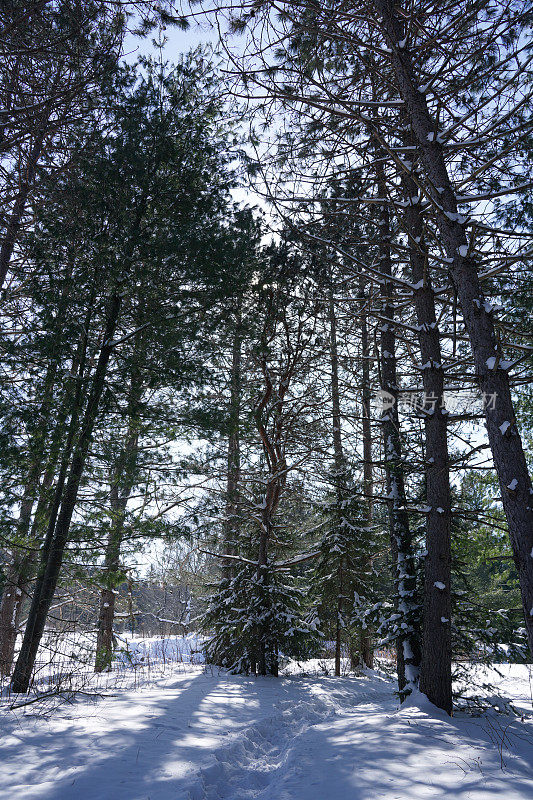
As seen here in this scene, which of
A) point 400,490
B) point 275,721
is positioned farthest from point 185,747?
point 400,490

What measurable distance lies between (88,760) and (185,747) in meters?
0.96

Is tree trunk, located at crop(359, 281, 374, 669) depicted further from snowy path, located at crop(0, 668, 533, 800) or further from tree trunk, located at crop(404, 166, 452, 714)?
snowy path, located at crop(0, 668, 533, 800)

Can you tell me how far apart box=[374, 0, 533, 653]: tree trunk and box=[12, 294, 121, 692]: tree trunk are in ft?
16.1

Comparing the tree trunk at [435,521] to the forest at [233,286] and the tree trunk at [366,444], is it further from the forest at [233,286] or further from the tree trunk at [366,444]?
the tree trunk at [366,444]

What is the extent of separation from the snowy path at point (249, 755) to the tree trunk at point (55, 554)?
134 cm

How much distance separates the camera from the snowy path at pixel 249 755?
129 inches

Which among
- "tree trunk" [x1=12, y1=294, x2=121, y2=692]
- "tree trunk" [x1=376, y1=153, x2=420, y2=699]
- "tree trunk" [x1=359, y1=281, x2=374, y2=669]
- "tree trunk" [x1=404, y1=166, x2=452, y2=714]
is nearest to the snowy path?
"tree trunk" [x1=404, y1=166, x2=452, y2=714]

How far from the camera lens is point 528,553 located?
4.29 metres

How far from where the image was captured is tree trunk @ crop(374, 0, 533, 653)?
4.39 metres

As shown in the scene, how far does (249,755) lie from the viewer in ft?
15.0

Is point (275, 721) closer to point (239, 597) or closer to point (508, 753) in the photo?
point (508, 753)

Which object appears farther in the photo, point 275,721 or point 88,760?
point 275,721

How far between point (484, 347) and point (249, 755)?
186 inches

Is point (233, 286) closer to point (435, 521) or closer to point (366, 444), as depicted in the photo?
point (435, 521)
